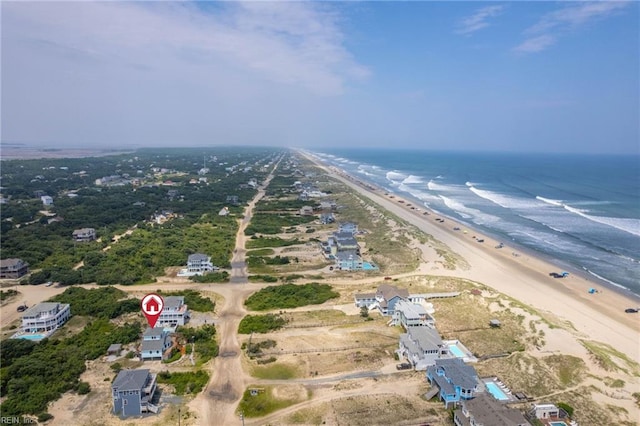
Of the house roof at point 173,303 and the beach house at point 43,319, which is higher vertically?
the house roof at point 173,303

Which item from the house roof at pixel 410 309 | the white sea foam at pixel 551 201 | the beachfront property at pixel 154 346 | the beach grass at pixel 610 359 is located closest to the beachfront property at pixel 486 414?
the house roof at pixel 410 309

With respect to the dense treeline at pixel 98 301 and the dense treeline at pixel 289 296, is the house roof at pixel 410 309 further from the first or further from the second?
the dense treeline at pixel 98 301

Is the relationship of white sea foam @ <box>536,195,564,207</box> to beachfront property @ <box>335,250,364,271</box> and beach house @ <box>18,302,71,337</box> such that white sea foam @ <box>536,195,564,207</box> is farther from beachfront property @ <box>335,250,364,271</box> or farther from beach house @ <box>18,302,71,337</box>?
beach house @ <box>18,302,71,337</box>

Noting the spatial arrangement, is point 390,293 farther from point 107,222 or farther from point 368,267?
point 107,222

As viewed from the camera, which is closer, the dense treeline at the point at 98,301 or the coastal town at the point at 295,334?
the coastal town at the point at 295,334

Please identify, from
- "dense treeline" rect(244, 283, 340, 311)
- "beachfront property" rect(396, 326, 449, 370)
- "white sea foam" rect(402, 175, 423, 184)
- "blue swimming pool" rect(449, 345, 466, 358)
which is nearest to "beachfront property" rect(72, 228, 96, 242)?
"dense treeline" rect(244, 283, 340, 311)
